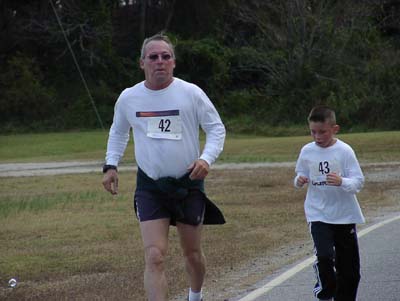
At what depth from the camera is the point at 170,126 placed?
6.65 metres

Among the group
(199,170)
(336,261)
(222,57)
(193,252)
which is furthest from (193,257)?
(222,57)

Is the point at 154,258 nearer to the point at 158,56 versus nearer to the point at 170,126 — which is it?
the point at 170,126

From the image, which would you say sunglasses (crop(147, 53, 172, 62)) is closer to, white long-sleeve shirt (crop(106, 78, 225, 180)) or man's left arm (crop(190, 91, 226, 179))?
white long-sleeve shirt (crop(106, 78, 225, 180))

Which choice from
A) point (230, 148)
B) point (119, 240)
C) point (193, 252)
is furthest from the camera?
point (230, 148)

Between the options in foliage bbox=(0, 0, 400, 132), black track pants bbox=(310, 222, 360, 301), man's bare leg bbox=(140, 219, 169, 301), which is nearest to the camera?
man's bare leg bbox=(140, 219, 169, 301)

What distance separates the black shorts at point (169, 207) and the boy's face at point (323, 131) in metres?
1.02

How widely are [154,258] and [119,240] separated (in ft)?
17.5

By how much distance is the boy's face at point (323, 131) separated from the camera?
23.2ft

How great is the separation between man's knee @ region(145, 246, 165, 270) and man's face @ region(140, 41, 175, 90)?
1.18m

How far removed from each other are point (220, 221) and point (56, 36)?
150 feet

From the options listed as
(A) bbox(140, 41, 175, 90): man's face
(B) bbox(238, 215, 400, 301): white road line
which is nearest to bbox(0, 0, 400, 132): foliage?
(B) bbox(238, 215, 400, 301): white road line

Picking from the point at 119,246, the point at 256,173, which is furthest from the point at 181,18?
the point at 119,246

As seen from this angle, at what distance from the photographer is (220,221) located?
711 cm

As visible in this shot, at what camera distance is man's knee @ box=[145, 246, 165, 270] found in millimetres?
6461
